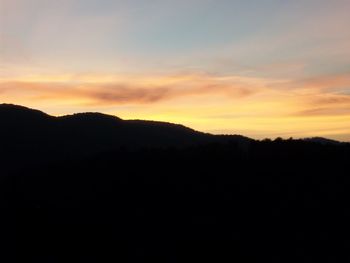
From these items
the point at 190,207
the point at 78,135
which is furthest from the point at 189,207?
the point at 78,135

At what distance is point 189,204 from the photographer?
40.0 metres

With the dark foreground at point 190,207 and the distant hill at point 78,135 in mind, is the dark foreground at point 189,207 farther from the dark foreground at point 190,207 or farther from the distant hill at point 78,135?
the distant hill at point 78,135

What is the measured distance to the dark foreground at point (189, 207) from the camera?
33.8m

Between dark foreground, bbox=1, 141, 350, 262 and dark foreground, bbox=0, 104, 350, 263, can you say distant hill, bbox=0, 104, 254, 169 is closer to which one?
dark foreground, bbox=0, 104, 350, 263

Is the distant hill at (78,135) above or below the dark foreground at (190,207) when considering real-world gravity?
above

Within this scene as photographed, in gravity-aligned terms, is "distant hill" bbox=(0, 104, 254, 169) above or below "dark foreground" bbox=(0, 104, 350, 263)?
above

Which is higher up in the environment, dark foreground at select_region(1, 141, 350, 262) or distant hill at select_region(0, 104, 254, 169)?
distant hill at select_region(0, 104, 254, 169)

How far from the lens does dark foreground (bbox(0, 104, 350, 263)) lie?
3378cm

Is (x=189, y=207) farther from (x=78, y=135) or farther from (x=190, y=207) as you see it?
(x=78, y=135)

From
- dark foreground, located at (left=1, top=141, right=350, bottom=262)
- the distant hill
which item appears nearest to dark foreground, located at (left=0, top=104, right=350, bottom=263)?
dark foreground, located at (left=1, top=141, right=350, bottom=262)

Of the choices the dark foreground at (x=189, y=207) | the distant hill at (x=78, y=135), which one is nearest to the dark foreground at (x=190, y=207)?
the dark foreground at (x=189, y=207)

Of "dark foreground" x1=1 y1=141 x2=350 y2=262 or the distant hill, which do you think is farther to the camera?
the distant hill

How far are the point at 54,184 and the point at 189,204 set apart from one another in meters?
15.3

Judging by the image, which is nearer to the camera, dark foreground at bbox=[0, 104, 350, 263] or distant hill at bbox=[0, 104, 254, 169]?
dark foreground at bbox=[0, 104, 350, 263]
